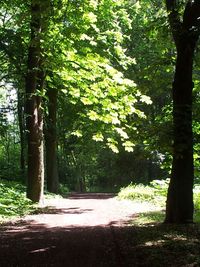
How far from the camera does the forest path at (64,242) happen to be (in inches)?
299

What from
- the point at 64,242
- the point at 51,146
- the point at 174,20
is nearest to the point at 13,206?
the point at 64,242

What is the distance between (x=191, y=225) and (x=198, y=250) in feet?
10.4

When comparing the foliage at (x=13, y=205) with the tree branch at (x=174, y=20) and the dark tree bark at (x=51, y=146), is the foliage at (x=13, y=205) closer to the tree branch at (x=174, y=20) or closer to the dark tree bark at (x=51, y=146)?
the tree branch at (x=174, y=20)

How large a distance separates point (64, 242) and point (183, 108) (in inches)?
182

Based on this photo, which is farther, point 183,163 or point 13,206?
point 13,206

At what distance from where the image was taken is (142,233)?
10.3 m

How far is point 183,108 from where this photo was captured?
36.0ft

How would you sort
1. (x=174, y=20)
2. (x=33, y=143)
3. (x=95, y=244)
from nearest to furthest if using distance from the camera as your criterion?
(x=95, y=244) → (x=174, y=20) → (x=33, y=143)

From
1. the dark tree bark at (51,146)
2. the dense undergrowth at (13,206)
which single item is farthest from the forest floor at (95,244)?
the dark tree bark at (51,146)

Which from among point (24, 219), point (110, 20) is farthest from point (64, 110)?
point (24, 219)

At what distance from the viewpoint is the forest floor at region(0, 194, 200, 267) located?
7426 mm

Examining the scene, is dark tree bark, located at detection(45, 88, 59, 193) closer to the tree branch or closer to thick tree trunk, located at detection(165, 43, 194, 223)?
thick tree trunk, located at detection(165, 43, 194, 223)

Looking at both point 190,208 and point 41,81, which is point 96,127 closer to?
point 41,81

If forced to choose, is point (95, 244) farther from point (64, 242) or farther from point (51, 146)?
point (51, 146)
